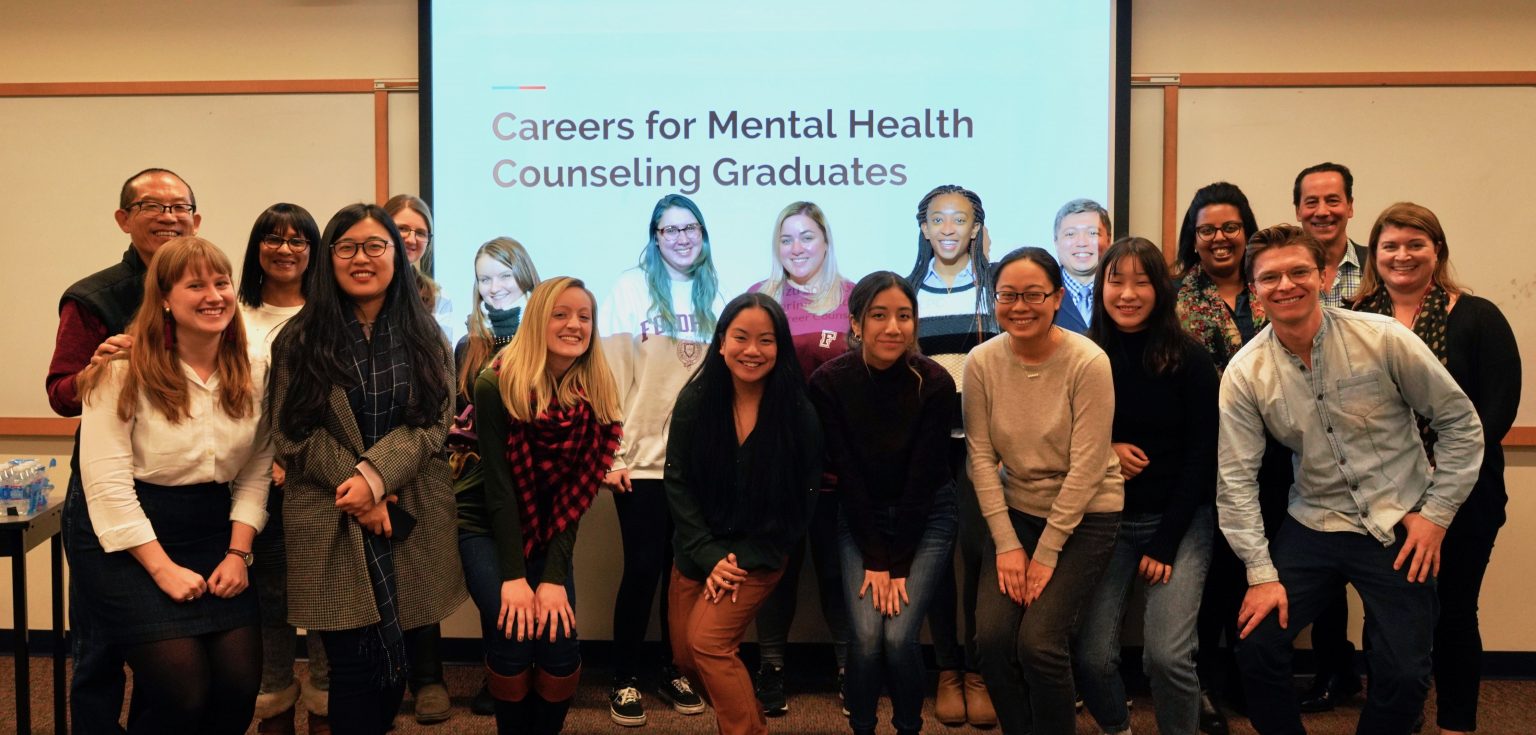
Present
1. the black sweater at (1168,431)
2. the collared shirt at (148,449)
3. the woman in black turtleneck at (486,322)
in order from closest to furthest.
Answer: the collared shirt at (148,449) < the black sweater at (1168,431) < the woman in black turtleneck at (486,322)

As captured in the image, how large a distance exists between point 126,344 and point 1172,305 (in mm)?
2613

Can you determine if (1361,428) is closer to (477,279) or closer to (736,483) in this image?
(736,483)

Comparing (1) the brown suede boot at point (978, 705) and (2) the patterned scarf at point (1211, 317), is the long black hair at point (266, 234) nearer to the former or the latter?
(1) the brown suede boot at point (978, 705)

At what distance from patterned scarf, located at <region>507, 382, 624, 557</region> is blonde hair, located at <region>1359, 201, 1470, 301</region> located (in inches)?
89.1

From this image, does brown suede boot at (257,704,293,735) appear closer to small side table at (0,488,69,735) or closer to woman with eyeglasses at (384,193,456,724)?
woman with eyeglasses at (384,193,456,724)

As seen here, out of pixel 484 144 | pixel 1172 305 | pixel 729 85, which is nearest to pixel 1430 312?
pixel 1172 305

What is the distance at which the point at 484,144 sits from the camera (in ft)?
12.4

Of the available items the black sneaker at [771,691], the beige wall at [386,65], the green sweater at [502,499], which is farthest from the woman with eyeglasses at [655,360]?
the green sweater at [502,499]

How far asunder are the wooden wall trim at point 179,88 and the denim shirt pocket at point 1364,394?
133 inches

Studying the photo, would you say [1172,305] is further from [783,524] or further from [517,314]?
[517,314]

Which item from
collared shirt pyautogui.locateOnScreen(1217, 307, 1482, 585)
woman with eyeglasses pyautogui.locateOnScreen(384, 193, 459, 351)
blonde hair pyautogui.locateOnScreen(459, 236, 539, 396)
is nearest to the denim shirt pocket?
A: collared shirt pyautogui.locateOnScreen(1217, 307, 1482, 585)

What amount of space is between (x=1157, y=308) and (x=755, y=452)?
1137mm

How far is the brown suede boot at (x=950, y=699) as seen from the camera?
3338mm

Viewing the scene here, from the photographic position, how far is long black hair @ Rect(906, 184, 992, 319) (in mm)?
3609
